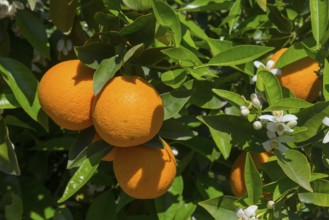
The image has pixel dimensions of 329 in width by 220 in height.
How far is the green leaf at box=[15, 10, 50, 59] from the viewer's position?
149 cm

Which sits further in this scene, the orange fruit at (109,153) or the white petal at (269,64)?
the white petal at (269,64)

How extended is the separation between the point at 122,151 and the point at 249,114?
0.31 m

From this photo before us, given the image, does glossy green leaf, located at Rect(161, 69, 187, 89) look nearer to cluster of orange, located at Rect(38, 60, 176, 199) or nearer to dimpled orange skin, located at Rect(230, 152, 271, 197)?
cluster of orange, located at Rect(38, 60, 176, 199)

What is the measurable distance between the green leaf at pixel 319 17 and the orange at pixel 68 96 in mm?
570

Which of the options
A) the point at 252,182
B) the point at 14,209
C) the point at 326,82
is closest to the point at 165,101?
the point at 252,182

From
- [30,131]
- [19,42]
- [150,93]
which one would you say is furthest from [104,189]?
[150,93]

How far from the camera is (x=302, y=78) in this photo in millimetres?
1433

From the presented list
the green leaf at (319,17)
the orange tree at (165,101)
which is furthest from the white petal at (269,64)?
the green leaf at (319,17)

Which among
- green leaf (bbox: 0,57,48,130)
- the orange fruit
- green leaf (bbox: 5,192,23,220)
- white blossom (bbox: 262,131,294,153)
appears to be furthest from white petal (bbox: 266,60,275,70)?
green leaf (bbox: 5,192,23,220)

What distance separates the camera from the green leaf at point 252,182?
1272 millimetres

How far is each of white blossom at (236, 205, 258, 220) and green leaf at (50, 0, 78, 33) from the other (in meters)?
0.62

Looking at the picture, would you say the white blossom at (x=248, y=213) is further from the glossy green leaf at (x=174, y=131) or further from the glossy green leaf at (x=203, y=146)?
the glossy green leaf at (x=203, y=146)

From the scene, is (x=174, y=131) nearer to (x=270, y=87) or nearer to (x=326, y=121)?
(x=270, y=87)

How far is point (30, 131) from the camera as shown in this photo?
6.04 ft
